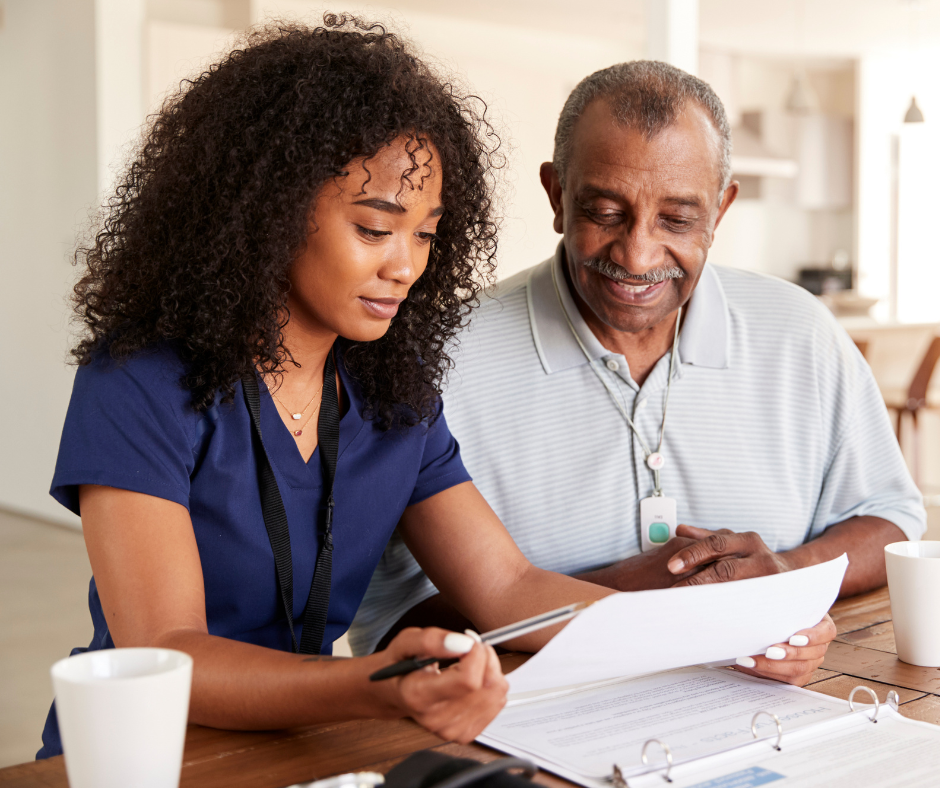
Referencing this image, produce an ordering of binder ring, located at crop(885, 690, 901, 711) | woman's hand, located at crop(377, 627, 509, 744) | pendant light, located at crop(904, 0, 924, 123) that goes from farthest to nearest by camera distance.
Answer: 1. pendant light, located at crop(904, 0, 924, 123)
2. binder ring, located at crop(885, 690, 901, 711)
3. woman's hand, located at crop(377, 627, 509, 744)

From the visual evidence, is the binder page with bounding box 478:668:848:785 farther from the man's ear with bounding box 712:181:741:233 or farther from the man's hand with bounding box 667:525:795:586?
the man's ear with bounding box 712:181:741:233

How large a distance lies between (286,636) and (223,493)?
0.21m

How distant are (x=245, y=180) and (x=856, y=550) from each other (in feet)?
3.38

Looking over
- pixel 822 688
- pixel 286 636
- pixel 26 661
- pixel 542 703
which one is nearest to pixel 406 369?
pixel 286 636

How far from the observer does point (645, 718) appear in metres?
0.96

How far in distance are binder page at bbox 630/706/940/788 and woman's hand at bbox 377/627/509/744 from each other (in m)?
0.14

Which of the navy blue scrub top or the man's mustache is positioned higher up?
the man's mustache

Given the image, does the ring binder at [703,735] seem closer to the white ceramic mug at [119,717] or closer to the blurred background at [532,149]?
the white ceramic mug at [119,717]

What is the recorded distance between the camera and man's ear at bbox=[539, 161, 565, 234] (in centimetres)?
169

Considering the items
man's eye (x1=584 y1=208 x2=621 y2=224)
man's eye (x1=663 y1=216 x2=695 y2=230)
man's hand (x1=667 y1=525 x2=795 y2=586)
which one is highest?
man's eye (x1=584 y1=208 x2=621 y2=224)

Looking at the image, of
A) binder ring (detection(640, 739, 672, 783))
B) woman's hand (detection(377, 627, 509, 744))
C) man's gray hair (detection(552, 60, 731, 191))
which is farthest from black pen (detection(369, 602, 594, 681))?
man's gray hair (detection(552, 60, 731, 191))

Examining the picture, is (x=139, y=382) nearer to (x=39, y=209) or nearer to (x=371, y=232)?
(x=371, y=232)

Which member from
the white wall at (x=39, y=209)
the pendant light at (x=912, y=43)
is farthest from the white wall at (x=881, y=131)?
the white wall at (x=39, y=209)

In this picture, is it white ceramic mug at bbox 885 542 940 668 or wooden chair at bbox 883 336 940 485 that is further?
wooden chair at bbox 883 336 940 485
